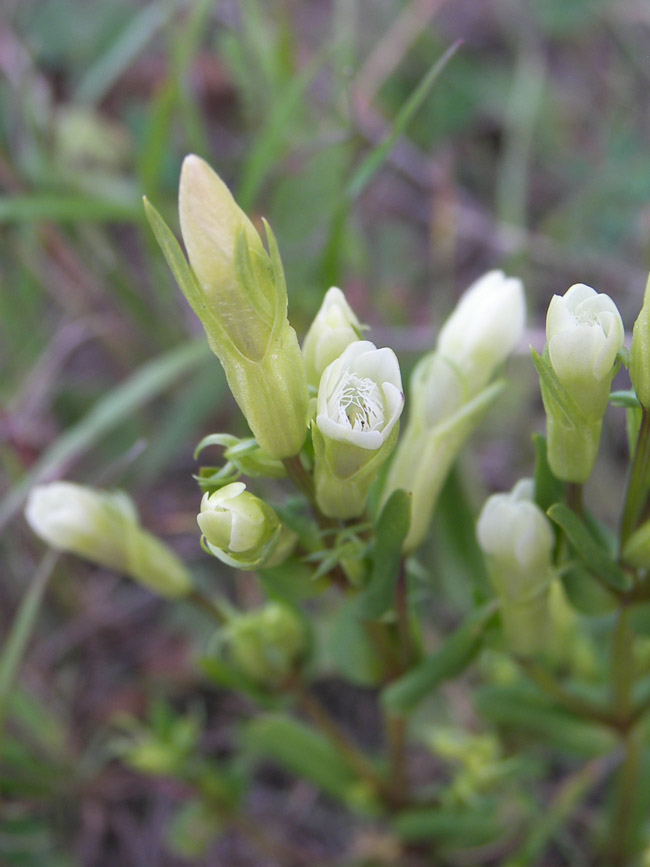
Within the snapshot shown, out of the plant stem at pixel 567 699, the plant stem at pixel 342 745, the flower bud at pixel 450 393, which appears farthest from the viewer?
the plant stem at pixel 342 745

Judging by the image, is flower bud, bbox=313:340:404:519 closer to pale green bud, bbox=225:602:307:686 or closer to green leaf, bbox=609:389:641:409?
green leaf, bbox=609:389:641:409

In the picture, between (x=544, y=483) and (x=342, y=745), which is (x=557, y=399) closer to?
(x=544, y=483)

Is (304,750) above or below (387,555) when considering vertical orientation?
below

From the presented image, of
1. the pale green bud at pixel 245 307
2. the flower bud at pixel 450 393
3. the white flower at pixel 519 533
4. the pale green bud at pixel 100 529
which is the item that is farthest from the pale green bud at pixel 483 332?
the pale green bud at pixel 100 529

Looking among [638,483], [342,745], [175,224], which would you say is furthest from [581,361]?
[175,224]

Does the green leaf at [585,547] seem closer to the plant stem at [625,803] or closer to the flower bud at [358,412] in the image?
the flower bud at [358,412]
